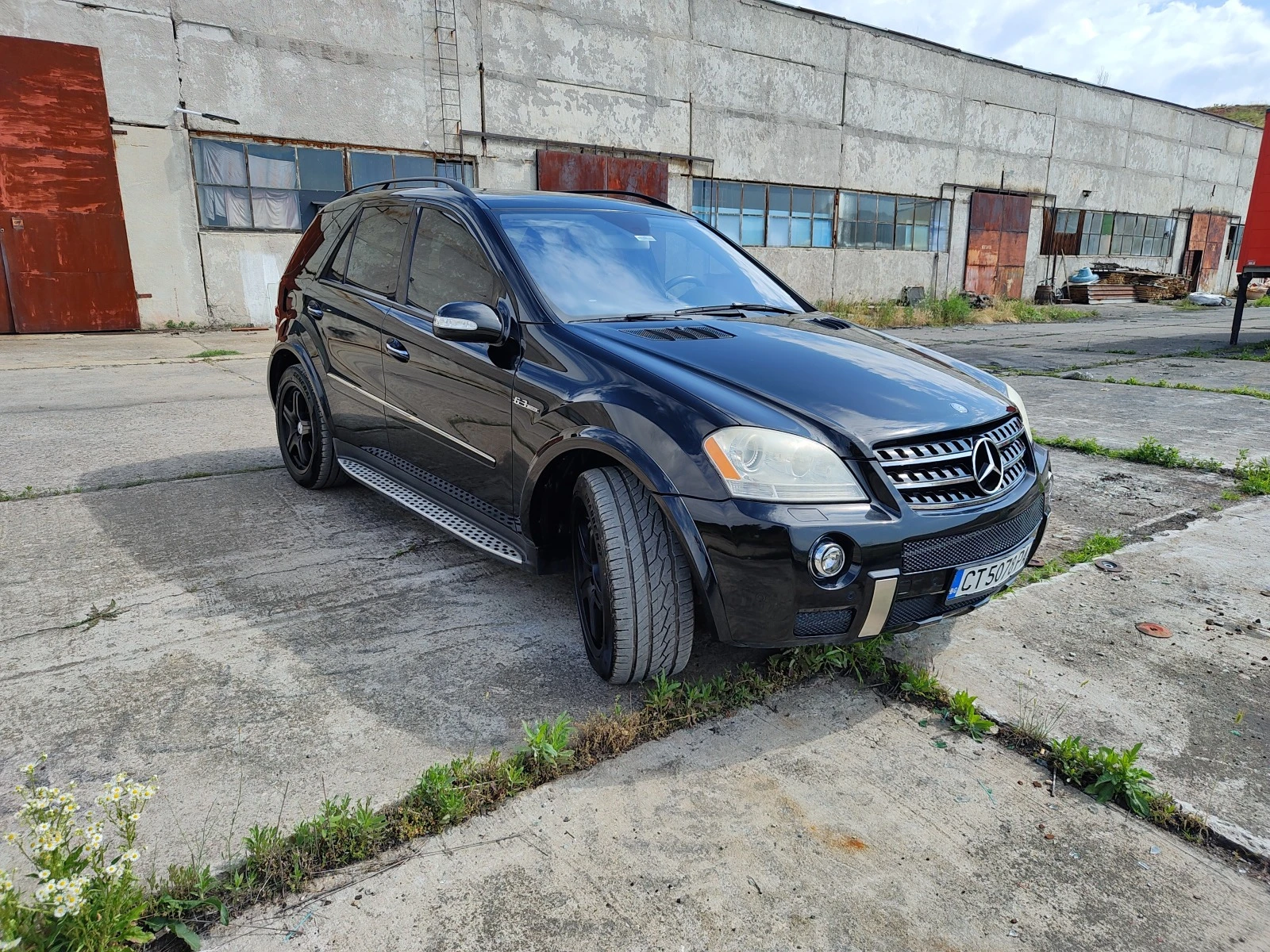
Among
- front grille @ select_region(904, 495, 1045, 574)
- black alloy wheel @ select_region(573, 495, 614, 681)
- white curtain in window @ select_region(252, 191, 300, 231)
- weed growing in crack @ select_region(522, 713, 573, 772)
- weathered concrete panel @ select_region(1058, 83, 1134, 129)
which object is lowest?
weed growing in crack @ select_region(522, 713, 573, 772)

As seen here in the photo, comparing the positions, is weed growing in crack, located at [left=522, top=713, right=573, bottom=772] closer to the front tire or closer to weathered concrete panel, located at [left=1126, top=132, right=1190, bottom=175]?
the front tire

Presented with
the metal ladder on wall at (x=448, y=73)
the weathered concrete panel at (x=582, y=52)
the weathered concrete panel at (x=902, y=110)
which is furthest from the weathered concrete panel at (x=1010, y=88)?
the metal ladder on wall at (x=448, y=73)

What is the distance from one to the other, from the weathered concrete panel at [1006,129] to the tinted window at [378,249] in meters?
22.3

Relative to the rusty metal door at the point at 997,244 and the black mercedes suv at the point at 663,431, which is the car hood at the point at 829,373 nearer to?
the black mercedes suv at the point at 663,431

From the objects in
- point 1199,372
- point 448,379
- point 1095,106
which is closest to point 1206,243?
point 1095,106

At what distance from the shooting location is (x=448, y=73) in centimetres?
1474

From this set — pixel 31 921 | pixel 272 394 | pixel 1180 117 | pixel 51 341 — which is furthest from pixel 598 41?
pixel 1180 117

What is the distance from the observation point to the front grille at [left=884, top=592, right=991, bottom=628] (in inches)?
95.8

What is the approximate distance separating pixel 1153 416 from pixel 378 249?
6.45 m

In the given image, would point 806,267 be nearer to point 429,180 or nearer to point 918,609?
point 429,180

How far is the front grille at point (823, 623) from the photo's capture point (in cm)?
236

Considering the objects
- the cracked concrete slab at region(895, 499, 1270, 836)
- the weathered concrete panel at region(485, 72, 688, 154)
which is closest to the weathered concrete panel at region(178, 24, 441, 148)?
the weathered concrete panel at region(485, 72, 688, 154)

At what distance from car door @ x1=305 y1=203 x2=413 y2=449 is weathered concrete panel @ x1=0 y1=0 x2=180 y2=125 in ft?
34.6

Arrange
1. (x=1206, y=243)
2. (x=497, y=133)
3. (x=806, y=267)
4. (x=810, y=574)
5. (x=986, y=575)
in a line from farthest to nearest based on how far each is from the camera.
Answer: (x=1206, y=243), (x=806, y=267), (x=497, y=133), (x=986, y=575), (x=810, y=574)
